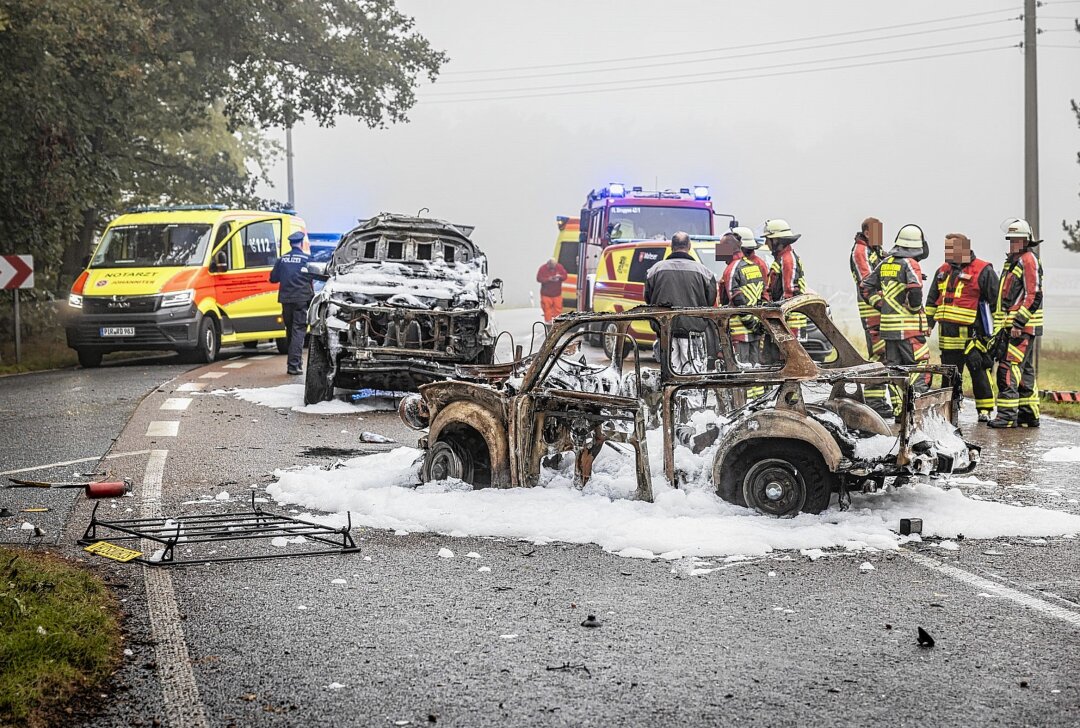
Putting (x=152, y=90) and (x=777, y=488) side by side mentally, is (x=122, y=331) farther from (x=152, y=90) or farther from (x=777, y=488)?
(x=777, y=488)

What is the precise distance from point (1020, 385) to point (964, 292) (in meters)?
1.06

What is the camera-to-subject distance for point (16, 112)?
22453 mm

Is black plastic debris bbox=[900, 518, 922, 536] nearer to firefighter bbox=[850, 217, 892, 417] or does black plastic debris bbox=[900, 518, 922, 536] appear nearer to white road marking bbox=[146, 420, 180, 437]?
firefighter bbox=[850, 217, 892, 417]

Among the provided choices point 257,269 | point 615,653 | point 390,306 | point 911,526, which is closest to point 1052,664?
point 615,653

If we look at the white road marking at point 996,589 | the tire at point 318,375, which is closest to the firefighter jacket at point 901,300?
the tire at point 318,375

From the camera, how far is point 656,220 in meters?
24.9

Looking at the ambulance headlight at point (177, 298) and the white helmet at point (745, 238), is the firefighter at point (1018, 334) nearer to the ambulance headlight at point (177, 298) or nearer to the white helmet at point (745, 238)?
the white helmet at point (745, 238)

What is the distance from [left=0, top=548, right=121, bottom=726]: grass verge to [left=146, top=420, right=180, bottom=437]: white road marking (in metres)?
5.68

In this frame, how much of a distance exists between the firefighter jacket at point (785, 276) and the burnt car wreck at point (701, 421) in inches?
211

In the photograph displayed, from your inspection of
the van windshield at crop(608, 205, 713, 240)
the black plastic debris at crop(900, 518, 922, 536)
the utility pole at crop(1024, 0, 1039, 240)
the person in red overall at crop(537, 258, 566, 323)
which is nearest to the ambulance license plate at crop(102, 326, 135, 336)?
the van windshield at crop(608, 205, 713, 240)

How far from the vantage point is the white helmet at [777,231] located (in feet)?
48.1

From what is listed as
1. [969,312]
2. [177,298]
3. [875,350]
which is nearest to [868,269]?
[875,350]

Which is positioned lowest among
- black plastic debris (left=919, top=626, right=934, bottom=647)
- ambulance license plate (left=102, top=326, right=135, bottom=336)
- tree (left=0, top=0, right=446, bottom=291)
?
black plastic debris (left=919, top=626, right=934, bottom=647)

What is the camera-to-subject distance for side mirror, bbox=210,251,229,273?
2130 centimetres
